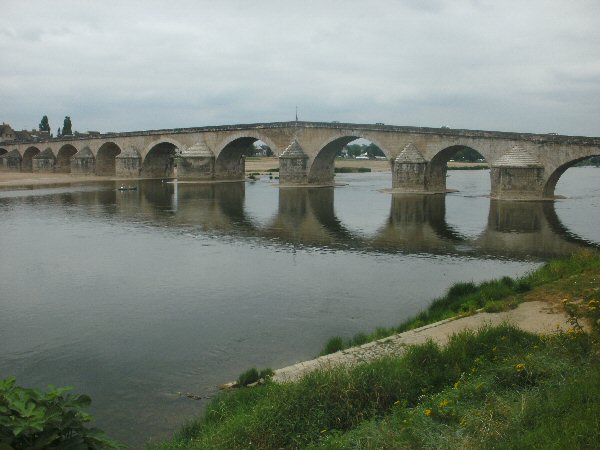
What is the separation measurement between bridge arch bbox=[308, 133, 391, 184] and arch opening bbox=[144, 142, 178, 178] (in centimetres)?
1593

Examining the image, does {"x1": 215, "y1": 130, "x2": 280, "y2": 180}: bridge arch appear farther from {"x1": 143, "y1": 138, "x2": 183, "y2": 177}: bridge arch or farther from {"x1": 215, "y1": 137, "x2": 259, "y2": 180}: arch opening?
{"x1": 143, "y1": 138, "x2": 183, "y2": 177}: bridge arch

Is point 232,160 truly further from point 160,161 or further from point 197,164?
point 160,161

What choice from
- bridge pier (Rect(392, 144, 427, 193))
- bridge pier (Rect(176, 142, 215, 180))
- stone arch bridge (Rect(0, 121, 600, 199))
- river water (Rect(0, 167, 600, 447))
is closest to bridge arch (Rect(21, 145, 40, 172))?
stone arch bridge (Rect(0, 121, 600, 199))

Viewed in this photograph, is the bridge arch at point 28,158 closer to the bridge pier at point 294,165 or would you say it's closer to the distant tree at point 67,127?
the distant tree at point 67,127

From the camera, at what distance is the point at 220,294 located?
10992 millimetres

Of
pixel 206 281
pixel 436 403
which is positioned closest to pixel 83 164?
pixel 206 281

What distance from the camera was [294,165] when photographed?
3956 cm

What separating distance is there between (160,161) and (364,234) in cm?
3798

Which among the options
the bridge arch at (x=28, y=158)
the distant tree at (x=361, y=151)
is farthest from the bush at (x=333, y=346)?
the distant tree at (x=361, y=151)

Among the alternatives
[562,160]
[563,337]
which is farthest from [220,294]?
[562,160]

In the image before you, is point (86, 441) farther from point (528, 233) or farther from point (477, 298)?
point (528, 233)

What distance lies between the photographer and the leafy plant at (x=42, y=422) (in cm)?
341

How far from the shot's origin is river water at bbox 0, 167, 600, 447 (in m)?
7.32

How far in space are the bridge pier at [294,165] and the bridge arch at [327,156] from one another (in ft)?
2.04
